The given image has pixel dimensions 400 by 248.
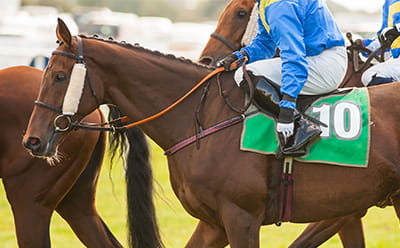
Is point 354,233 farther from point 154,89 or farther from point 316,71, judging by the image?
point 154,89

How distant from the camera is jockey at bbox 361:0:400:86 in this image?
5087 millimetres

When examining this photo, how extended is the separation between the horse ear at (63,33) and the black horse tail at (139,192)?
131cm

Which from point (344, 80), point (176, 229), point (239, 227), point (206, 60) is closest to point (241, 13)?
point (206, 60)

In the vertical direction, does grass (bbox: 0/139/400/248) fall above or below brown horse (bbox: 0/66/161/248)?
below

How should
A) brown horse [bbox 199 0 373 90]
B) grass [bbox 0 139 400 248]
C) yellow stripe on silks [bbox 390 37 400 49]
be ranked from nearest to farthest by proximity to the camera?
1. yellow stripe on silks [bbox 390 37 400 49]
2. brown horse [bbox 199 0 373 90]
3. grass [bbox 0 139 400 248]

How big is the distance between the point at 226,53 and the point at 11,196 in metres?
2.13

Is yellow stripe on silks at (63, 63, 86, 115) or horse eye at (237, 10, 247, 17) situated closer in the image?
yellow stripe on silks at (63, 63, 86, 115)

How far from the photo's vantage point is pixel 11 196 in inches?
201

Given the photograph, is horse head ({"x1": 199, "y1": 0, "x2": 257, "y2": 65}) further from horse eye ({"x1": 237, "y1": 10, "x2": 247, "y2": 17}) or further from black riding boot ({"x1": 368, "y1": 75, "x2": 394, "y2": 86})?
black riding boot ({"x1": 368, "y1": 75, "x2": 394, "y2": 86})

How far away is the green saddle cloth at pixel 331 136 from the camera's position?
432cm

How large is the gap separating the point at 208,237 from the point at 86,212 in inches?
44.0

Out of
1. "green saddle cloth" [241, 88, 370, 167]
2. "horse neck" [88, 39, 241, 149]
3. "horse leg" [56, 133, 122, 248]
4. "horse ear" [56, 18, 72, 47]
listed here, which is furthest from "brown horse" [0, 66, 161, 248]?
"green saddle cloth" [241, 88, 370, 167]

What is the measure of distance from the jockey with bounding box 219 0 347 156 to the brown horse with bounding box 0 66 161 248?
1330mm

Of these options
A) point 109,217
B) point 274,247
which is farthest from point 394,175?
point 109,217
